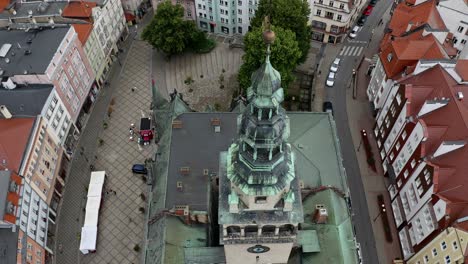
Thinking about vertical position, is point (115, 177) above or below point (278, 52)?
below

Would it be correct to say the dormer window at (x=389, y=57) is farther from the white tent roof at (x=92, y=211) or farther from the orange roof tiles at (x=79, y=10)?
the orange roof tiles at (x=79, y=10)

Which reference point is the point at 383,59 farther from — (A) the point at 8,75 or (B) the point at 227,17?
(A) the point at 8,75

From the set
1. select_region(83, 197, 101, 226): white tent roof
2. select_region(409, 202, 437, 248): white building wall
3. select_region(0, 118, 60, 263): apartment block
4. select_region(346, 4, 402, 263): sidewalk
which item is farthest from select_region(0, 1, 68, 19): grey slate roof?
select_region(409, 202, 437, 248): white building wall

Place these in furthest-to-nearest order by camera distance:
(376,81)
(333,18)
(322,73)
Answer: (322,73)
(333,18)
(376,81)

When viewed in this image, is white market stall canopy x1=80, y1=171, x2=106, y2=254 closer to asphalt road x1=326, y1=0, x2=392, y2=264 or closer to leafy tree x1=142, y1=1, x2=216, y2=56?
leafy tree x1=142, y1=1, x2=216, y2=56

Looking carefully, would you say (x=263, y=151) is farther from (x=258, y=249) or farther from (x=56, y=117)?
(x=56, y=117)

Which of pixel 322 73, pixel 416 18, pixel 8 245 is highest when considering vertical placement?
pixel 416 18

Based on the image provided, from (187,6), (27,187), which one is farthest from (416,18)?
(27,187)
